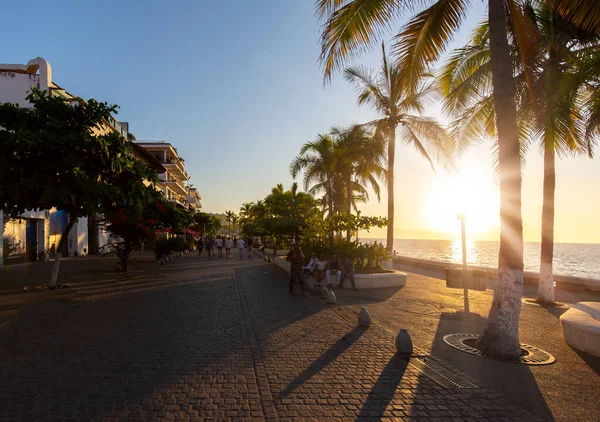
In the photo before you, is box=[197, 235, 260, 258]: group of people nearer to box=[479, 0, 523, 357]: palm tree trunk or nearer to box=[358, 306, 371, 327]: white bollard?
box=[358, 306, 371, 327]: white bollard

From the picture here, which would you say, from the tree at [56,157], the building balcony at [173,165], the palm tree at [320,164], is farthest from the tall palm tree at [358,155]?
the building balcony at [173,165]

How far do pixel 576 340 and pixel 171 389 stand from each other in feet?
21.8

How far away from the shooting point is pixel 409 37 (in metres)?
7.97

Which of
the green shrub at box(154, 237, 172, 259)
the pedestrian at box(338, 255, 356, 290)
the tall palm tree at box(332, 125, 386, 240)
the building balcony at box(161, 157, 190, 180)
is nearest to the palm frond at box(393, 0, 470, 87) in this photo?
the pedestrian at box(338, 255, 356, 290)

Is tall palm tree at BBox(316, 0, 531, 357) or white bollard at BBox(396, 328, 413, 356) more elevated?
tall palm tree at BBox(316, 0, 531, 357)

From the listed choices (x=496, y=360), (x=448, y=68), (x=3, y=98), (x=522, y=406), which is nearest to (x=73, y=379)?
(x=522, y=406)

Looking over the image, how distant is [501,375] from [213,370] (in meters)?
3.91

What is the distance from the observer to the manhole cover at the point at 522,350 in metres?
6.41

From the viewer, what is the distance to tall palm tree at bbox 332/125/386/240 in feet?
80.2

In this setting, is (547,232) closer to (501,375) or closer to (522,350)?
Result: (522,350)

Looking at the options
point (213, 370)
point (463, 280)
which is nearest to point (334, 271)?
point (463, 280)

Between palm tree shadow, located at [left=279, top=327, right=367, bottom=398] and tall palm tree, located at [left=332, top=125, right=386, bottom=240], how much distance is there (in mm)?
15065

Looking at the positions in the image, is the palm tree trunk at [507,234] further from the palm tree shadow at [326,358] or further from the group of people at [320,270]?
the group of people at [320,270]

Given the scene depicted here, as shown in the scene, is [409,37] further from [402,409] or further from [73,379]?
[73,379]
